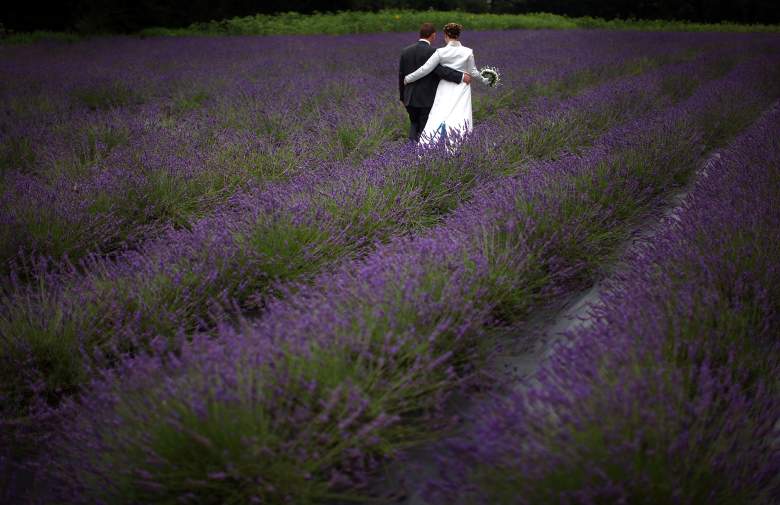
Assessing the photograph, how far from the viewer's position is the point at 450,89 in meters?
5.69

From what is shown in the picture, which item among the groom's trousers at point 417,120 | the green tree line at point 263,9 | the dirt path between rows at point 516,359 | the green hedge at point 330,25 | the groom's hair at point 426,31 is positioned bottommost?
the dirt path between rows at point 516,359

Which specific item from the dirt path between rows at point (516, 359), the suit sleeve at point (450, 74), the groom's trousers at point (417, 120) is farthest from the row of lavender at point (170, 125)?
the dirt path between rows at point (516, 359)

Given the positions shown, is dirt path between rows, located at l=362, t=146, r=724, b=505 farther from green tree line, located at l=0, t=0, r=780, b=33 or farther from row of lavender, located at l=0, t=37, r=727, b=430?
green tree line, located at l=0, t=0, r=780, b=33

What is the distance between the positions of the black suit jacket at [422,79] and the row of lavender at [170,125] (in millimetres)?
399

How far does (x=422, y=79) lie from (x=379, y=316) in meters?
4.09

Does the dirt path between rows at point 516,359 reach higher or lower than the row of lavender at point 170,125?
lower

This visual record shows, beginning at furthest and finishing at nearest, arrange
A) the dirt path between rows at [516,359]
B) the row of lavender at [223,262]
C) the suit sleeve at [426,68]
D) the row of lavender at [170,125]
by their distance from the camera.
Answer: the suit sleeve at [426,68] → the row of lavender at [170,125] → the row of lavender at [223,262] → the dirt path between rows at [516,359]

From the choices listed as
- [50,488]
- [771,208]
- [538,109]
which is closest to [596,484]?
[50,488]

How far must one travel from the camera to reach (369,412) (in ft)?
5.74

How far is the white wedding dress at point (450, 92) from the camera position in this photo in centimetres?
560

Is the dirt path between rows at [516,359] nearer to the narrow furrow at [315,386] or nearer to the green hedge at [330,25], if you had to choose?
the narrow furrow at [315,386]

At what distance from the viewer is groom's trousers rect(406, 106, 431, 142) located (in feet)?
19.4

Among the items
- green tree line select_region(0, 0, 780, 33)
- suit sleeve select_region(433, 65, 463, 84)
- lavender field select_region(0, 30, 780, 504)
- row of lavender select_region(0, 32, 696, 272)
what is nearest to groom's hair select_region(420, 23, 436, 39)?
suit sleeve select_region(433, 65, 463, 84)

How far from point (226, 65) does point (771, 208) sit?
29.2ft
